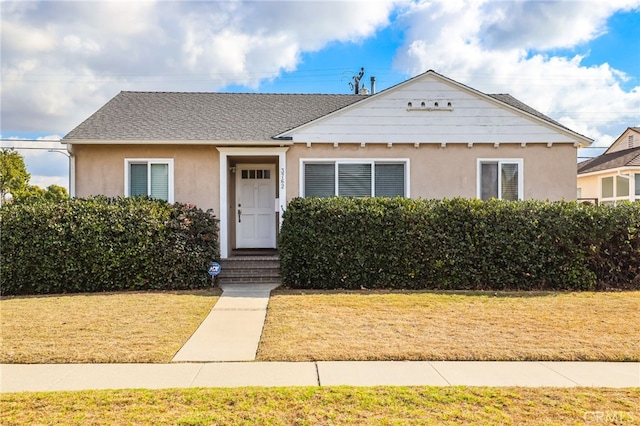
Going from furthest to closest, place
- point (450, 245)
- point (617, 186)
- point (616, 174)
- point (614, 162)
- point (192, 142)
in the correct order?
point (614, 162)
point (617, 186)
point (616, 174)
point (192, 142)
point (450, 245)

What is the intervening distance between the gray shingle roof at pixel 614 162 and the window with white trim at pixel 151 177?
2146 centimetres

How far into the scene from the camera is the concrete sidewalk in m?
4.22

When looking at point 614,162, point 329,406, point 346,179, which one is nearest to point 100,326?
point 329,406

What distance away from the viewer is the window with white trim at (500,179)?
425 inches

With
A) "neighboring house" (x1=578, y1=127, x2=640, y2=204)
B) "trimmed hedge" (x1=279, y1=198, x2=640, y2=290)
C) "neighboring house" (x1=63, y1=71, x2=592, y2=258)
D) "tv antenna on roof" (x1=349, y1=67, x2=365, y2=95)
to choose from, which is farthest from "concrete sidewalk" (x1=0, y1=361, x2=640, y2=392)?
"neighboring house" (x1=578, y1=127, x2=640, y2=204)

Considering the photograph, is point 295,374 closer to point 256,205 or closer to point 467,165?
point 467,165

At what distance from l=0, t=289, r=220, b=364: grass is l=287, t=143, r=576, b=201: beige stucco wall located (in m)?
5.20

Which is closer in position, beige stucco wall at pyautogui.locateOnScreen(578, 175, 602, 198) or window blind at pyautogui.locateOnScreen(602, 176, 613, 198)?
window blind at pyautogui.locateOnScreen(602, 176, 613, 198)

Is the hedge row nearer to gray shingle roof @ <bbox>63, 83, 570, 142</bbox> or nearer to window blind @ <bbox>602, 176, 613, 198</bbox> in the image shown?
gray shingle roof @ <bbox>63, 83, 570, 142</bbox>

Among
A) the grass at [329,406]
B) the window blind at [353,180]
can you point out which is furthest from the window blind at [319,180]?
the grass at [329,406]

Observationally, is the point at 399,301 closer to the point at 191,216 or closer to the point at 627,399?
the point at 627,399

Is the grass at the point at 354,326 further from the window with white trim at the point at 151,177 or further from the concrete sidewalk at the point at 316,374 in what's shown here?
the window with white trim at the point at 151,177

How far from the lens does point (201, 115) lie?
12.0 metres

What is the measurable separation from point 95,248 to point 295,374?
6.37 metres
